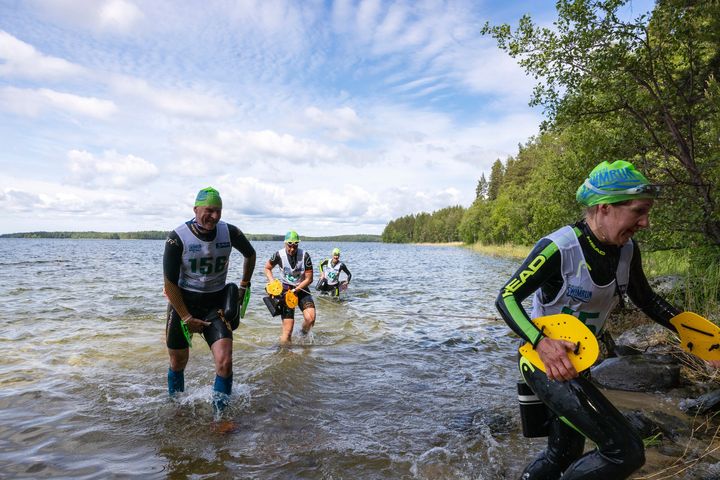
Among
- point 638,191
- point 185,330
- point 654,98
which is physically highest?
point 654,98

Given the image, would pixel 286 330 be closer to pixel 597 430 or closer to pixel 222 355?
pixel 222 355

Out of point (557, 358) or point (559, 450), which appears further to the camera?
point (559, 450)

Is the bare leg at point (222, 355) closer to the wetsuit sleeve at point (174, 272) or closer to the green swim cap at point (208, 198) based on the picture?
the wetsuit sleeve at point (174, 272)

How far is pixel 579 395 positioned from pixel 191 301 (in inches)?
172

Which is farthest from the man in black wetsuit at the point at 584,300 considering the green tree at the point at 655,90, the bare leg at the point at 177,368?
the green tree at the point at 655,90

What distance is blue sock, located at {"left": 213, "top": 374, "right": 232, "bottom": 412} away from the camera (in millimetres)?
5379

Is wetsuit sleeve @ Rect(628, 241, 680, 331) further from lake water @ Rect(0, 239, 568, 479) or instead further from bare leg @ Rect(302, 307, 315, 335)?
bare leg @ Rect(302, 307, 315, 335)

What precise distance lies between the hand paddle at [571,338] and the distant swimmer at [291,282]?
7.08 m

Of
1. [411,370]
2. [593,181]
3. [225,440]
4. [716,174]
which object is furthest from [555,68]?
[225,440]

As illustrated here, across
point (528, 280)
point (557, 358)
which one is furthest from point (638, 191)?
point (557, 358)

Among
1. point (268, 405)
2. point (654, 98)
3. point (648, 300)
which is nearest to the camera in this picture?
point (648, 300)

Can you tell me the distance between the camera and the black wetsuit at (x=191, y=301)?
520 centimetres

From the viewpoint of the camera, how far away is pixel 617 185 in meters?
2.73

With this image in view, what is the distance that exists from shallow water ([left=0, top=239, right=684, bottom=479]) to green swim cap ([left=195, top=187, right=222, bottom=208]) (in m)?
2.58
